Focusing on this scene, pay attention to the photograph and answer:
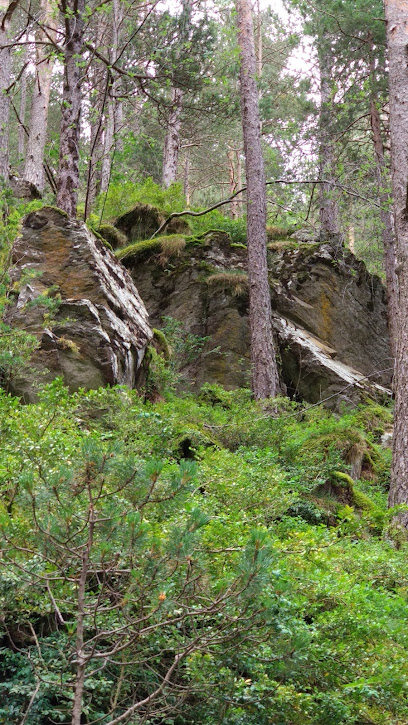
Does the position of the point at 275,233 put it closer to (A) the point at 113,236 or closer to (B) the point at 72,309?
(A) the point at 113,236

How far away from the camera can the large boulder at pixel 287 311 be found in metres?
12.1

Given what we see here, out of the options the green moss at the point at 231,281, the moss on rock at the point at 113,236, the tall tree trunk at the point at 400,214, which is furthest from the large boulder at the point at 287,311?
the tall tree trunk at the point at 400,214

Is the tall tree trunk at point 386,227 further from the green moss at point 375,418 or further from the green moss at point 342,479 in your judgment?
the green moss at point 342,479

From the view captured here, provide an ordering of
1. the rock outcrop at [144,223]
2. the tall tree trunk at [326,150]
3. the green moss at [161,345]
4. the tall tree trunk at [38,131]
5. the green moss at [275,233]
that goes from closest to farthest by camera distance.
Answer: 1. the green moss at [161,345]
2. the rock outcrop at [144,223]
3. the green moss at [275,233]
4. the tall tree trunk at [326,150]
5. the tall tree trunk at [38,131]

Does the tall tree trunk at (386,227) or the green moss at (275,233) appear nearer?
the tall tree trunk at (386,227)

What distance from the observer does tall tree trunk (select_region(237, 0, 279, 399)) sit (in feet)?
36.2

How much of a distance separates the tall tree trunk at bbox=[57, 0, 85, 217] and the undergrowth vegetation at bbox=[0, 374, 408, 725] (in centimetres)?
593

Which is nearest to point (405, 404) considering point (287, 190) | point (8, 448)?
point (8, 448)

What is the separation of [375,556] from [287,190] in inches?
561

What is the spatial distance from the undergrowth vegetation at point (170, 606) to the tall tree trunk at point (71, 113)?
19.5ft

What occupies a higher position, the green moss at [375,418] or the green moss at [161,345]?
the green moss at [161,345]

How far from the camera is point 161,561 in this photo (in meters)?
2.62

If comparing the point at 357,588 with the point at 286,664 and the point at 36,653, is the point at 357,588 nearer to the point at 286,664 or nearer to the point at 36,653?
the point at 286,664

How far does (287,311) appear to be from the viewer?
42.5 feet
